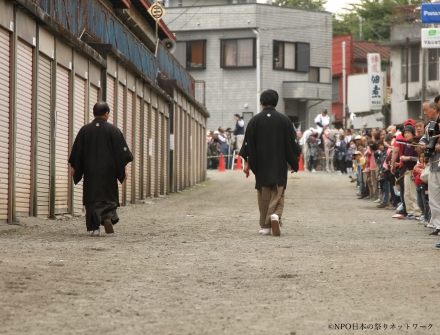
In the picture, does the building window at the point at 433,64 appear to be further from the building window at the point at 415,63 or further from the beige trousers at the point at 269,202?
the beige trousers at the point at 269,202

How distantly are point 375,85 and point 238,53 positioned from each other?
28.0 feet

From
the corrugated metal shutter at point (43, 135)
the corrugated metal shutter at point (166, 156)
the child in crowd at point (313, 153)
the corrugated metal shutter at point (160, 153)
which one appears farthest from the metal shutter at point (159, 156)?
the child in crowd at point (313, 153)

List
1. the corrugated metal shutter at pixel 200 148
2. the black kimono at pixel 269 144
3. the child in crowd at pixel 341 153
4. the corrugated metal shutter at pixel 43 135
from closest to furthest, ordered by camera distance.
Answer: the black kimono at pixel 269 144
the corrugated metal shutter at pixel 43 135
the corrugated metal shutter at pixel 200 148
the child in crowd at pixel 341 153

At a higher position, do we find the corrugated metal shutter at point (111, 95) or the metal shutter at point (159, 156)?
the corrugated metal shutter at point (111, 95)

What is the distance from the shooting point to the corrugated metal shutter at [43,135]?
17.2 meters

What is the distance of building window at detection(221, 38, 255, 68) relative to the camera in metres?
63.5

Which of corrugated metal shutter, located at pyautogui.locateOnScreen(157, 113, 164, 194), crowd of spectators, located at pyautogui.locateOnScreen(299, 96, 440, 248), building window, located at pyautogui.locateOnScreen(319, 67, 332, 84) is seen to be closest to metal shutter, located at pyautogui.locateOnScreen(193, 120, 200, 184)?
corrugated metal shutter, located at pyautogui.locateOnScreen(157, 113, 164, 194)

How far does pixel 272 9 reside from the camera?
6341 centimetres

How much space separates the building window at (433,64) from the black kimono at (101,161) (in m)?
44.1

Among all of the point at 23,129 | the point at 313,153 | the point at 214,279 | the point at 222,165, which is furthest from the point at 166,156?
the point at 214,279

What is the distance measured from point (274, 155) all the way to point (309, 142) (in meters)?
32.0

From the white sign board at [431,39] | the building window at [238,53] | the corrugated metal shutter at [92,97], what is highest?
the building window at [238,53]

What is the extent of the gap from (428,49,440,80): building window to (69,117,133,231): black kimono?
145 ft

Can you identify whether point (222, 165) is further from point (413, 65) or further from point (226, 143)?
point (413, 65)
